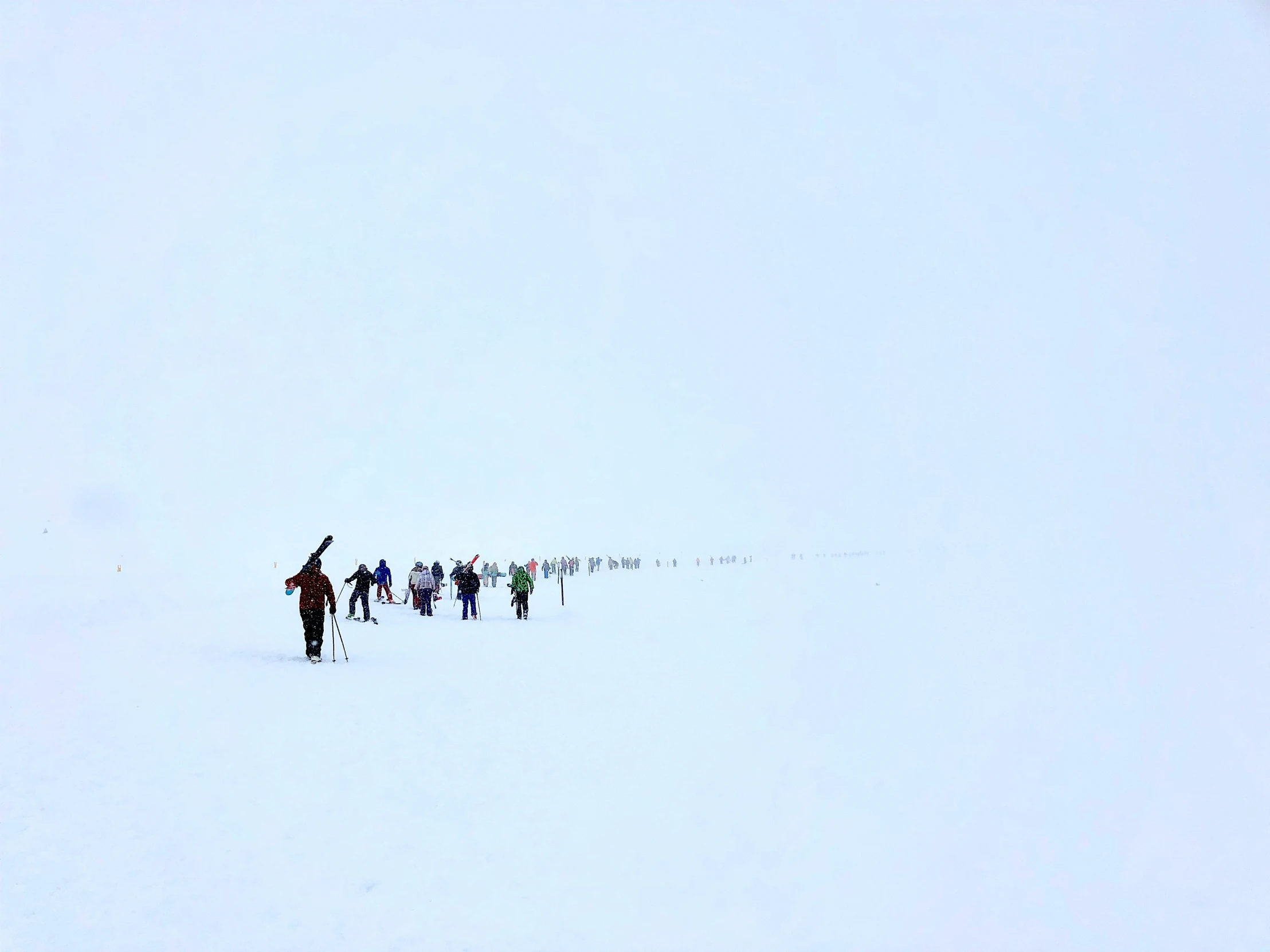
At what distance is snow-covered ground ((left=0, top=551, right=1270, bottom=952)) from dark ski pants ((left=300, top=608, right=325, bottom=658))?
35 cm

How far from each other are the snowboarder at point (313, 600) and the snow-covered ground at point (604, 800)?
407 millimetres

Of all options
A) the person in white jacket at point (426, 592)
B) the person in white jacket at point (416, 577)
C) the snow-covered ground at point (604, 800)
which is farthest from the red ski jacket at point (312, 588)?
the person in white jacket at point (416, 577)

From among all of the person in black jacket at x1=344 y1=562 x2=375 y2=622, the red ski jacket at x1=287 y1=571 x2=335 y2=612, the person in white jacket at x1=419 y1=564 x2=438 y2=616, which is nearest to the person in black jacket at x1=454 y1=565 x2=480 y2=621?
the person in white jacket at x1=419 y1=564 x2=438 y2=616

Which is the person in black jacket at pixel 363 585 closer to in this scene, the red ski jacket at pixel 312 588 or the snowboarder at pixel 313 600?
the snowboarder at pixel 313 600

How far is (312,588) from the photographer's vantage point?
15016 mm

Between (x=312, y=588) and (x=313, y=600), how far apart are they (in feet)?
0.85

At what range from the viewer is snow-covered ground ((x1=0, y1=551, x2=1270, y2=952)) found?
7.30 m

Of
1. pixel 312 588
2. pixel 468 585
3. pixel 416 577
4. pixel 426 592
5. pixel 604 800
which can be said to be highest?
pixel 312 588

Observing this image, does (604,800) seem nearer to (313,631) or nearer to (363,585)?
(313,631)

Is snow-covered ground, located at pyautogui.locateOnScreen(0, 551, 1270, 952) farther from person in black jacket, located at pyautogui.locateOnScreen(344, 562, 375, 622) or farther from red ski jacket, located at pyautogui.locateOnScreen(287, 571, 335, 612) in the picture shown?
person in black jacket, located at pyautogui.locateOnScreen(344, 562, 375, 622)

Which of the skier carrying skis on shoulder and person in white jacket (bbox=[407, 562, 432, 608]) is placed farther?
person in white jacket (bbox=[407, 562, 432, 608])

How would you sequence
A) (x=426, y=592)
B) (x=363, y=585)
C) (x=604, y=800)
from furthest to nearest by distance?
(x=426, y=592) < (x=363, y=585) < (x=604, y=800)

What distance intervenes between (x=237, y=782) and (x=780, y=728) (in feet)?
A: 26.5

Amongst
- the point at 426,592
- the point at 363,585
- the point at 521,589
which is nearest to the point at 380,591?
the point at 426,592
